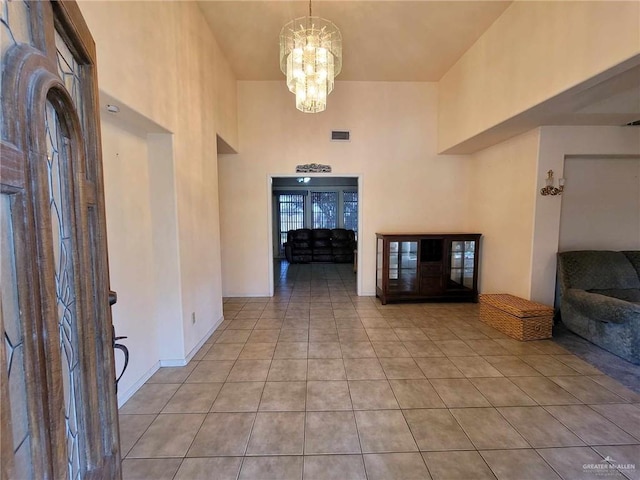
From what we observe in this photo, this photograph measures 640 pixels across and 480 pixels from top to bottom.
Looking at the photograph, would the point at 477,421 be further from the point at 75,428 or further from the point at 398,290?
the point at 398,290

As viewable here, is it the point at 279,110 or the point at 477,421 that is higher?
the point at 279,110

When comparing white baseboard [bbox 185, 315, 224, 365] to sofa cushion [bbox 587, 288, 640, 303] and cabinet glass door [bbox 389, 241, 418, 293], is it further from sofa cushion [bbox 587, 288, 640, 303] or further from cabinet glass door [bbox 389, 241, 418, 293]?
sofa cushion [bbox 587, 288, 640, 303]

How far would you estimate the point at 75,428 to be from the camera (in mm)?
829

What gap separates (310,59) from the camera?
8.21ft

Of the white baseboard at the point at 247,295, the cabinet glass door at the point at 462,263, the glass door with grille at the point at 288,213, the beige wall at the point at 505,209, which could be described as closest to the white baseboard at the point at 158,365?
the white baseboard at the point at 247,295

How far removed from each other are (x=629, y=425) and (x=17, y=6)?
137 inches

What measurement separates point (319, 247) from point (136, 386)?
6472mm

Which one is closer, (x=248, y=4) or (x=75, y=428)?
(x=75, y=428)

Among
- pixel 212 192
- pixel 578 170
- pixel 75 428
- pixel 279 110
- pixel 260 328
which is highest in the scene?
pixel 279 110

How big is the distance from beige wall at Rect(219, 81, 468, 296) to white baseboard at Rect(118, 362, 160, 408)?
7.88 ft

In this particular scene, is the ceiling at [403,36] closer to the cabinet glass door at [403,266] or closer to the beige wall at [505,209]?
the beige wall at [505,209]

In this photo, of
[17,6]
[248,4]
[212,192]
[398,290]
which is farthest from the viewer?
[398,290]

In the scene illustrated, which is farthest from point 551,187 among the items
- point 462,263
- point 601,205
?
point 462,263

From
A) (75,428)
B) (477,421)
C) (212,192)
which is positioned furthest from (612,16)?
(212,192)
